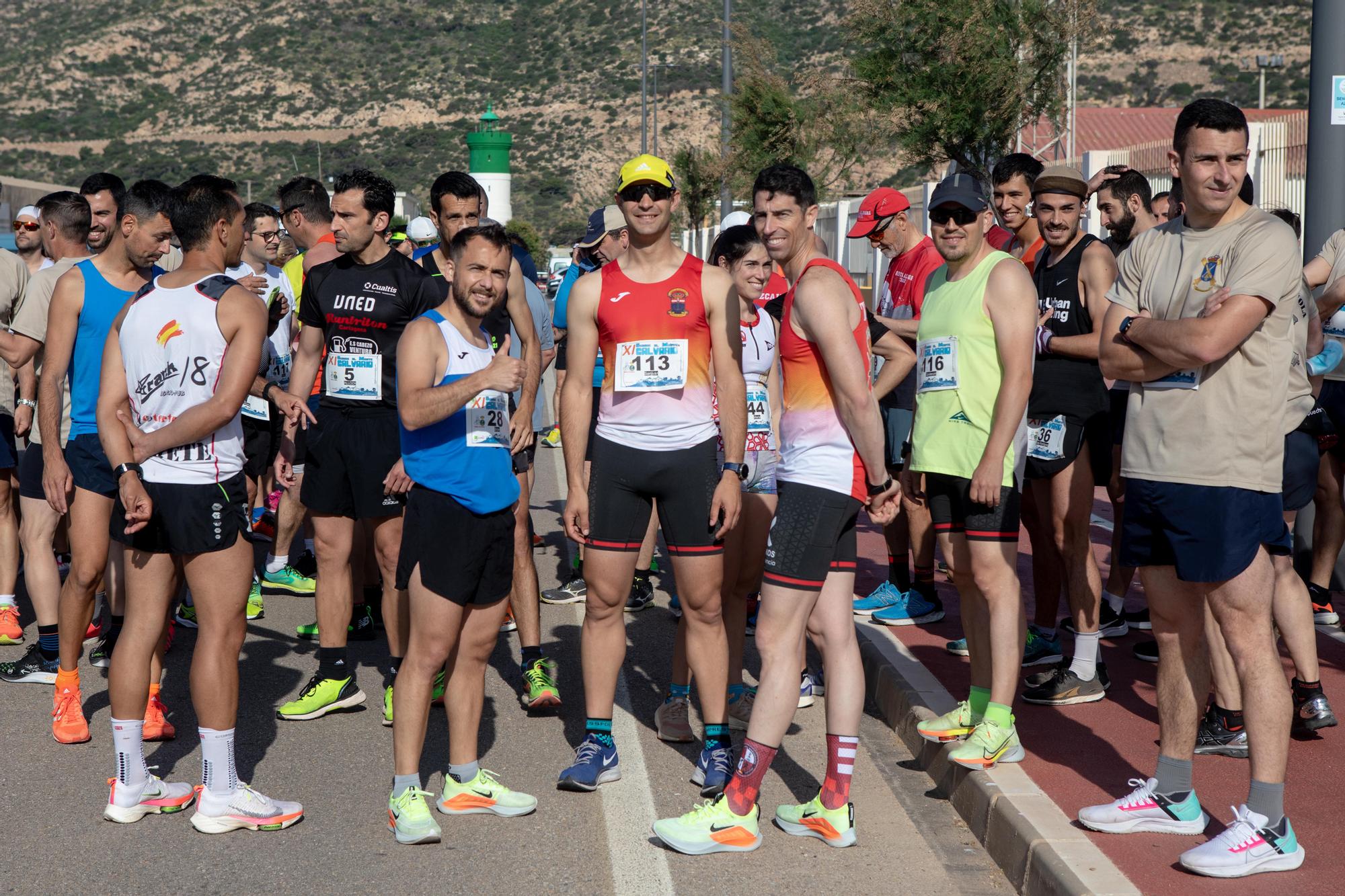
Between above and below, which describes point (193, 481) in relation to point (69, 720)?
above

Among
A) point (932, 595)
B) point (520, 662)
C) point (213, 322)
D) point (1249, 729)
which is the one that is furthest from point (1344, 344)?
point (213, 322)

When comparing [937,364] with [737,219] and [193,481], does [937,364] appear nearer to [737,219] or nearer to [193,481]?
[193,481]

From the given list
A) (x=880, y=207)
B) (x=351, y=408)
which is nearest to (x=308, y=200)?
(x=351, y=408)

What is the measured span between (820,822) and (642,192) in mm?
2378

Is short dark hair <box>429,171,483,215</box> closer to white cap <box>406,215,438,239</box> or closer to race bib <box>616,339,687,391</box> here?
race bib <box>616,339,687,391</box>

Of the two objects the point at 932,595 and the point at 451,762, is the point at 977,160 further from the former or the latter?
the point at 451,762

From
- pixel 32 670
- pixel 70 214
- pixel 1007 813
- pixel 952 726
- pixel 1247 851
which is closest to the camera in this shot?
pixel 1247 851

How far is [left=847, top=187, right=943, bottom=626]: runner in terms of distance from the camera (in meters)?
7.17

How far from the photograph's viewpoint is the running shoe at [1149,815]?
452cm

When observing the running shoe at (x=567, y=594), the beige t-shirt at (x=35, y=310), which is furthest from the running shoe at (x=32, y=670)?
the running shoe at (x=567, y=594)

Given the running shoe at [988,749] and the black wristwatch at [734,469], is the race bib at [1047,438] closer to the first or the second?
the running shoe at [988,749]

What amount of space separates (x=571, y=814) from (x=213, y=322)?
2.17 metres

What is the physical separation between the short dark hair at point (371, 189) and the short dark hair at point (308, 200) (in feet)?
4.55

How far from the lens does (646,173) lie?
525 centimetres
